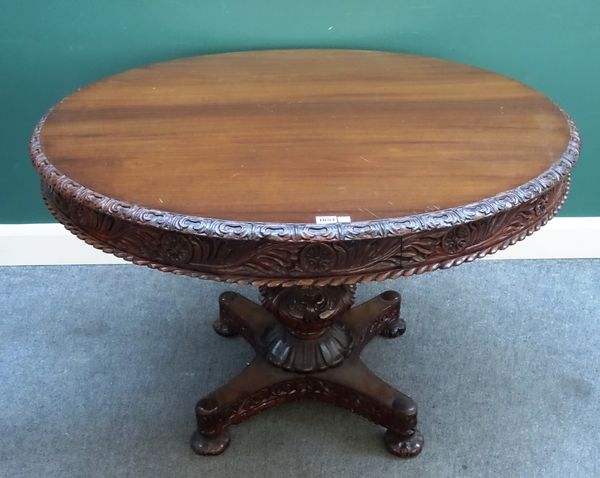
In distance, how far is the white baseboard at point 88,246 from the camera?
166 centimetres

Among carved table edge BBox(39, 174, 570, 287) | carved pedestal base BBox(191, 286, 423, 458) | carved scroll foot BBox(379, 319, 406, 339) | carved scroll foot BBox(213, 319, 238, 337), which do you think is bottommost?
carved scroll foot BBox(213, 319, 238, 337)

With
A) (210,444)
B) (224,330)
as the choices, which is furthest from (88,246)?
(210,444)

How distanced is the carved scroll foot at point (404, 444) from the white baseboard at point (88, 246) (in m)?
0.70

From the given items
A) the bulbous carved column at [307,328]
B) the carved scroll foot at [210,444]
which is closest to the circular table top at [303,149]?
the bulbous carved column at [307,328]

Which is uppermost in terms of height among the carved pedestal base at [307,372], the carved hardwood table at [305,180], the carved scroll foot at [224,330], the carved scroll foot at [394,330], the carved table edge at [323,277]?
the carved hardwood table at [305,180]

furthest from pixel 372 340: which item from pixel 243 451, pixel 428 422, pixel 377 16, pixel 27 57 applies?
pixel 27 57

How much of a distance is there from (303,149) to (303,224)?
0.20 m

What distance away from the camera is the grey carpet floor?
3.93ft

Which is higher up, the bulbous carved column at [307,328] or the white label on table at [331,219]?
the white label on table at [331,219]

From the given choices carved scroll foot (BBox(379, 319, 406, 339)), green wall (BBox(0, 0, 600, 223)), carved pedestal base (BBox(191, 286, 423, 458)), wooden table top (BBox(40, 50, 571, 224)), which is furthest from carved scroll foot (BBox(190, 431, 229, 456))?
green wall (BBox(0, 0, 600, 223))

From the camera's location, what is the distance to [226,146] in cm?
92

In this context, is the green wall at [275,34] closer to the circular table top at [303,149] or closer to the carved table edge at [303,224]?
the circular table top at [303,149]

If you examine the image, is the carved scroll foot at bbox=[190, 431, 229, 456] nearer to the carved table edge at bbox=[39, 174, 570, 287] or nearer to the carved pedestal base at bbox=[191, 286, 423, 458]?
the carved pedestal base at bbox=[191, 286, 423, 458]

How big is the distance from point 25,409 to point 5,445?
0.29ft
